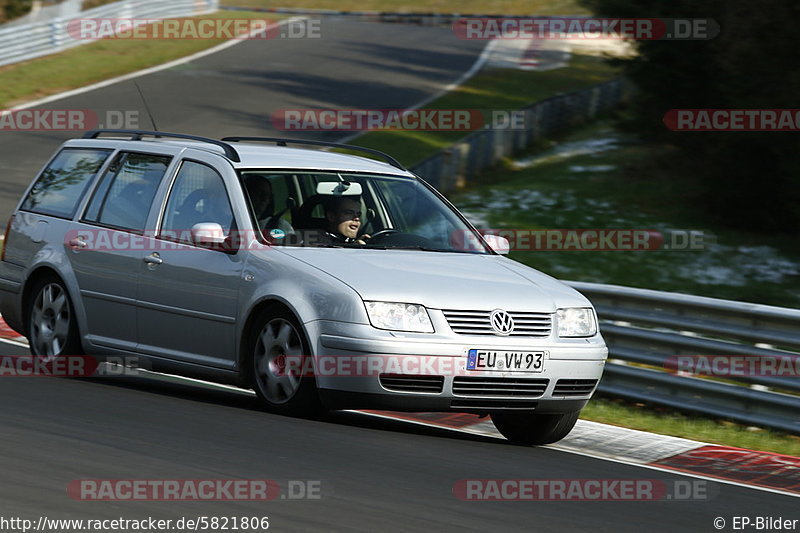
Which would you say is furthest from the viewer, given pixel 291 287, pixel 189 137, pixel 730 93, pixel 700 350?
pixel 730 93

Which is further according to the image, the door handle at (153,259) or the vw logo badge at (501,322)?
the door handle at (153,259)

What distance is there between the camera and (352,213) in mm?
8719

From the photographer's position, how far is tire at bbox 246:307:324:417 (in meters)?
7.62

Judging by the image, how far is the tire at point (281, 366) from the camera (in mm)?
7625

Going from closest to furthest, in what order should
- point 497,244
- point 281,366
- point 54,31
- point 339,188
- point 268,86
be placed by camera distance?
point 281,366 → point 339,188 → point 497,244 → point 268,86 → point 54,31

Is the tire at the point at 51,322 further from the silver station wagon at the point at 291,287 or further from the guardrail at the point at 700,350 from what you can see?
the guardrail at the point at 700,350

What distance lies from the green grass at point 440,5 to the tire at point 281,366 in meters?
59.7

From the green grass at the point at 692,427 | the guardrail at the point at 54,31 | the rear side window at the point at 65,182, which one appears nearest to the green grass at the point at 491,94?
the guardrail at the point at 54,31

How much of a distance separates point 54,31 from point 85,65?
1876 mm

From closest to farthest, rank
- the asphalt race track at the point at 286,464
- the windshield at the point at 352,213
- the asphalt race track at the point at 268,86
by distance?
1. the asphalt race track at the point at 286,464
2. the windshield at the point at 352,213
3. the asphalt race track at the point at 268,86

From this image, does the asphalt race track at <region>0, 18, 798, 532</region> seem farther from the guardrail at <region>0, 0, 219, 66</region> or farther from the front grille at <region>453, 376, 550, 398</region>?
the guardrail at <region>0, 0, 219, 66</region>

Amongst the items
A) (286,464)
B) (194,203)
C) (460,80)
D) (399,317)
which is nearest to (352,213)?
(194,203)

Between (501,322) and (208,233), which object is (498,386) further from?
(208,233)

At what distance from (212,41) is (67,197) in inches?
1277
